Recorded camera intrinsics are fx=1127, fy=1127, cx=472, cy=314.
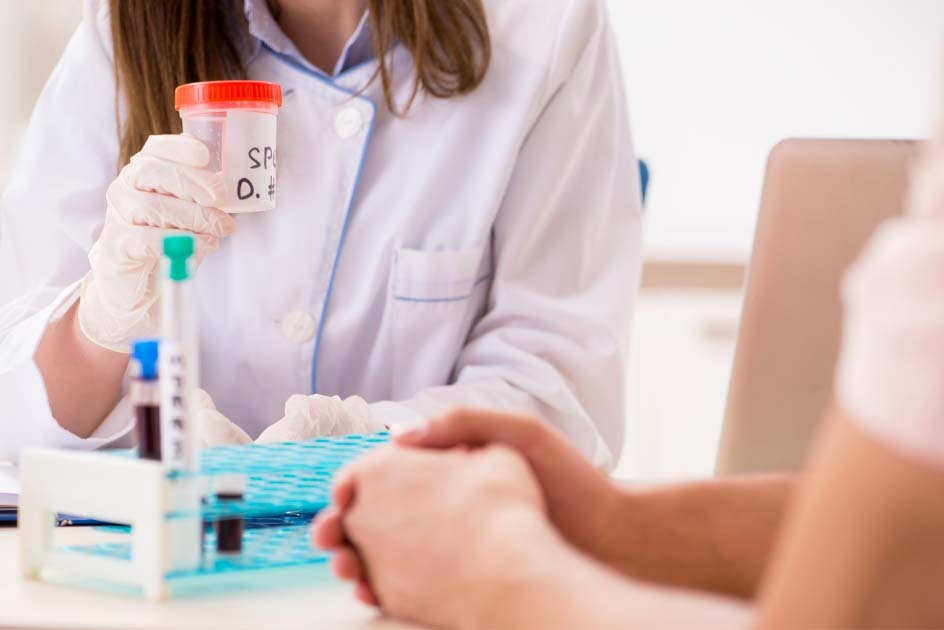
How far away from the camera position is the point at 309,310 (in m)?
1.38

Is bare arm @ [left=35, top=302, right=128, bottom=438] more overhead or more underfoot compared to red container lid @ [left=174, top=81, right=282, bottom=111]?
more underfoot

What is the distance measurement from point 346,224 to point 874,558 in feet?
3.39

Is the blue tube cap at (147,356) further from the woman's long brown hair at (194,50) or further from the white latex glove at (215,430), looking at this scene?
the woman's long brown hair at (194,50)

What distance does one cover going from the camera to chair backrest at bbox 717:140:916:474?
88 cm

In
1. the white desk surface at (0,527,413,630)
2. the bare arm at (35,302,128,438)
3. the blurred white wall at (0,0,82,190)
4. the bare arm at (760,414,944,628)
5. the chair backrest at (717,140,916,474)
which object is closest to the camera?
the bare arm at (760,414,944,628)

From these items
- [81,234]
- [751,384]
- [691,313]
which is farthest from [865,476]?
[691,313]

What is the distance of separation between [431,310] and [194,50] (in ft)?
1.44

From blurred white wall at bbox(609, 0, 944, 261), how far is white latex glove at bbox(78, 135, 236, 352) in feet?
5.29

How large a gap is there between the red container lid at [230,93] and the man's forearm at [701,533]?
56 cm

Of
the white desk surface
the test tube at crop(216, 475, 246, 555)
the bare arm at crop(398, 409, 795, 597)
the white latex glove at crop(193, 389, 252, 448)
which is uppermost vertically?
the bare arm at crop(398, 409, 795, 597)

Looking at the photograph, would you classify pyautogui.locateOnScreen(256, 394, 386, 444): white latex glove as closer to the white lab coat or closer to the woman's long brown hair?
the white lab coat

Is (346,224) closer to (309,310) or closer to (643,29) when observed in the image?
(309,310)

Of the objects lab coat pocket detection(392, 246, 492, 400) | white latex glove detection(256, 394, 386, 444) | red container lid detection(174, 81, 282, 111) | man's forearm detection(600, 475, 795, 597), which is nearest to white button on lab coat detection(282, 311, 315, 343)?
lab coat pocket detection(392, 246, 492, 400)

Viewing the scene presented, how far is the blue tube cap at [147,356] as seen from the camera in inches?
28.9
